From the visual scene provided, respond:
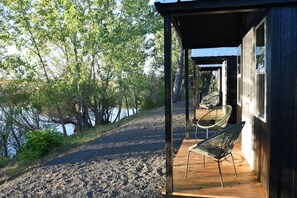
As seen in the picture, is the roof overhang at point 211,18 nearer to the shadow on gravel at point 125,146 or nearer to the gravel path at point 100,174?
the gravel path at point 100,174

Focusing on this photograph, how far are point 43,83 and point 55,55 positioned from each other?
135 cm

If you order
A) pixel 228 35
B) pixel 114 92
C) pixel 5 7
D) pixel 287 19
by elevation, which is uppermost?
pixel 5 7

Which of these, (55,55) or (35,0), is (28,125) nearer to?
(55,55)

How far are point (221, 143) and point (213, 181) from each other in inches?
19.8

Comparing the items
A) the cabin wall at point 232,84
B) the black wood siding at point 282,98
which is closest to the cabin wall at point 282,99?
the black wood siding at point 282,98

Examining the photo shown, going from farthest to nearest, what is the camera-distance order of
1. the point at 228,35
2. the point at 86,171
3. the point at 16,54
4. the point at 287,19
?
the point at 16,54, the point at 228,35, the point at 86,171, the point at 287,19

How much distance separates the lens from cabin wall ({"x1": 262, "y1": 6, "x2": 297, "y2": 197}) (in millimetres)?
2473

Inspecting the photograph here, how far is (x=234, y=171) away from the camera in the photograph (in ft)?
11.7

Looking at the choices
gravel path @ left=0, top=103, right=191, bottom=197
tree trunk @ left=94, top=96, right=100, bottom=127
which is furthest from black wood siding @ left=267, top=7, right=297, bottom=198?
tree trunk @ left=94, top=96, right=100, bottom=127

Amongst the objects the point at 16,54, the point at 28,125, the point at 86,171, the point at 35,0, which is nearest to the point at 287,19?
the point at 86,171

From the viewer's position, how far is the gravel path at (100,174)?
133 inches

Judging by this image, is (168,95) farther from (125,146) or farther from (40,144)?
(40,144)

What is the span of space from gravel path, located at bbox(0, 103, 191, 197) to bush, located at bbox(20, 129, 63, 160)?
0.74m

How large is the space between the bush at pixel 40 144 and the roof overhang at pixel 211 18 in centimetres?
369
